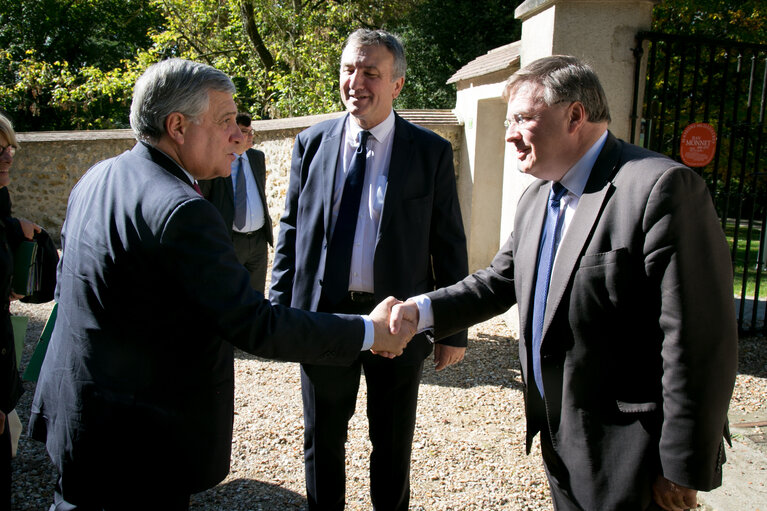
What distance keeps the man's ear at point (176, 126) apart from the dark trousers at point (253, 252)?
144 inches

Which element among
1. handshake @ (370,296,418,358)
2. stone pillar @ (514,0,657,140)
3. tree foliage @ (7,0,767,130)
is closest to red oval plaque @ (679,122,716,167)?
stone pillar @ (514,0,657,140)

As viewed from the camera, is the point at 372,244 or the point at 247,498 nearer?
the point at 372,244

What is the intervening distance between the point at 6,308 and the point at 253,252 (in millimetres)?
3167

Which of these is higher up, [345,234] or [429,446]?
[345,234]

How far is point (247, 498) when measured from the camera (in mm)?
3211

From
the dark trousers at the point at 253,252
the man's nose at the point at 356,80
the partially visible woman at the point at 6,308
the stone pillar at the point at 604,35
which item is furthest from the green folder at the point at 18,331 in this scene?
the stone pillar at the point at 604,35

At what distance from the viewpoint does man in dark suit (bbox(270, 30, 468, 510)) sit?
2662mm

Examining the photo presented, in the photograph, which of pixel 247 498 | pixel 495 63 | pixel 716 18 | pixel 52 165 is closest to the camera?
pixel 247 498

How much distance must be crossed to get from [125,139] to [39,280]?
10.6m

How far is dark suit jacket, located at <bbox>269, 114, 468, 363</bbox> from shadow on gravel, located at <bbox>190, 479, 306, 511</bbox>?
115 cm

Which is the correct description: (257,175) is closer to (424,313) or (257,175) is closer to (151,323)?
(424,313)

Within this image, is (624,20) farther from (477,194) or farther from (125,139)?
(125,139)

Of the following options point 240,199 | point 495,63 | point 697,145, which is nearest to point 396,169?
point 240,199

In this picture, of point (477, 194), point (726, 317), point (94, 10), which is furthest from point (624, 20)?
point (94, 10)
